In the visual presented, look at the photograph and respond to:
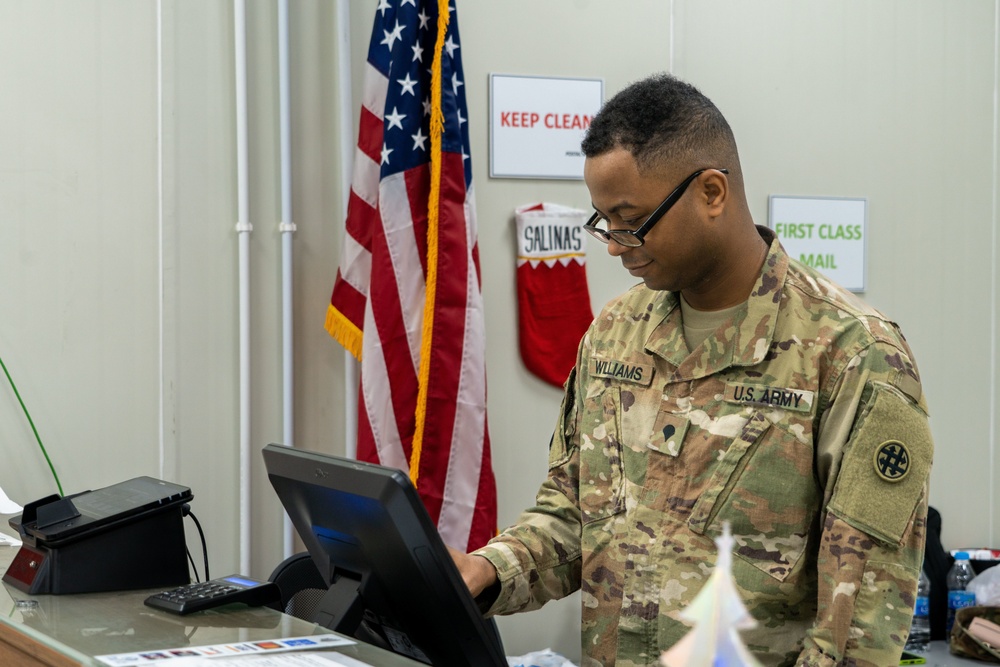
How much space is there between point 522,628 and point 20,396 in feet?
5.02

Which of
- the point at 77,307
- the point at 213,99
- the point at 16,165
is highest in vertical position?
the point at 213,99

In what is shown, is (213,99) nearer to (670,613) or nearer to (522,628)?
(522,628)

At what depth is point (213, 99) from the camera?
9.71 ft

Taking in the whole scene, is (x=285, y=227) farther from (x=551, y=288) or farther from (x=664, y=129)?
(x=664, y=129)

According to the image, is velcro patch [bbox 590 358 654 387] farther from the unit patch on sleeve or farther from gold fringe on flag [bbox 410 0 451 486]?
gold fringe on flag [bbox 410 0 451 486]

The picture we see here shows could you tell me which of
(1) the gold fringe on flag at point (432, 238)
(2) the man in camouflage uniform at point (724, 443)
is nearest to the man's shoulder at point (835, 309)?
(2) the man in camouflage uniform at point (724, 443)

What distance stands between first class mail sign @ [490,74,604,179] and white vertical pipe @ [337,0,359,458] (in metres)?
0.41

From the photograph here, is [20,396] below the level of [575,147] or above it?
below

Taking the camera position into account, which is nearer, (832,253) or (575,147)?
(575,147)

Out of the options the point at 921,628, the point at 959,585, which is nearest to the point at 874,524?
the point at 921,628

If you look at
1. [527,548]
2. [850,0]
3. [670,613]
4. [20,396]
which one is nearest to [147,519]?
[527,548]

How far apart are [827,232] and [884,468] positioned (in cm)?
218

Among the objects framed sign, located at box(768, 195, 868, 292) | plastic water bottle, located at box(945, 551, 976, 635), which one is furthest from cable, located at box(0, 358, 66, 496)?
plastic water bottle, located at box(945, 551, 976, 635)

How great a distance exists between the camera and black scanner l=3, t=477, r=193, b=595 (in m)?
1.58
